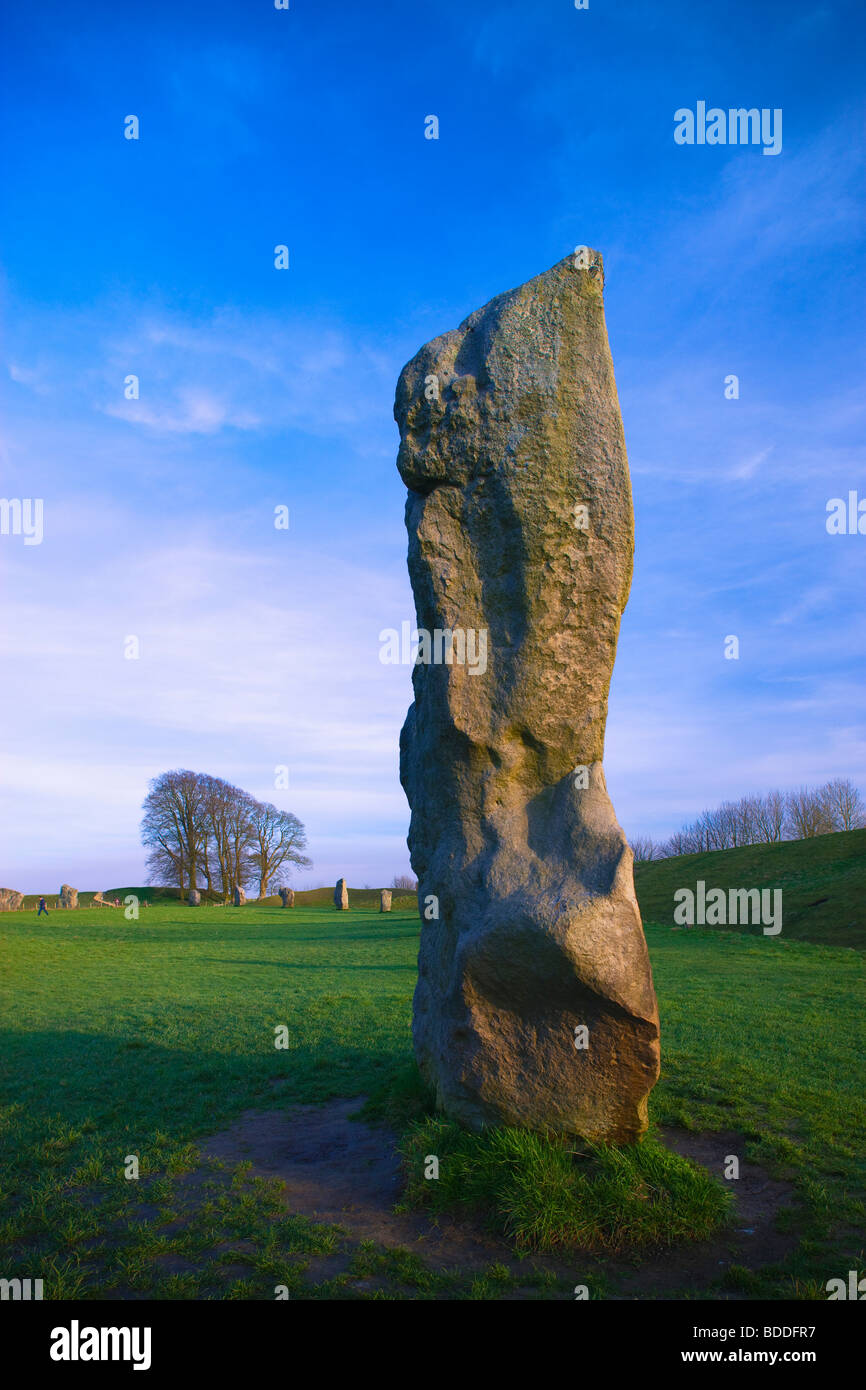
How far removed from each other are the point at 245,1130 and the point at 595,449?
6.52 m

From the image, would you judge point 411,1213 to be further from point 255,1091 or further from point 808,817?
point 808,817

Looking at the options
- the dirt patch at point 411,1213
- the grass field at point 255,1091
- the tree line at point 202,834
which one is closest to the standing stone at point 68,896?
the tree line at point 202,834

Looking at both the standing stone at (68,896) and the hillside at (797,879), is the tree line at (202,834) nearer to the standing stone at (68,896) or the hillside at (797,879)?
the standing stone at (68,896)

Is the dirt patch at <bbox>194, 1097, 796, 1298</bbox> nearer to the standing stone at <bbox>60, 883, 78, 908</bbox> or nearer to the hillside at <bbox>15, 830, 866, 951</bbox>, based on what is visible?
the hillside at <bbox>15, 830, 866, 951</bbox>

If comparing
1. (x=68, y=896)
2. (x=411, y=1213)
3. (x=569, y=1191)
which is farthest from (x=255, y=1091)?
(x=68, y=896)

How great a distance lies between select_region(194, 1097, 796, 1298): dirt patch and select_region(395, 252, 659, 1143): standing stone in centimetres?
81

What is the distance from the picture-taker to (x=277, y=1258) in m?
4.60

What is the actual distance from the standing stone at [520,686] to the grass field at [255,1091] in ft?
4.48

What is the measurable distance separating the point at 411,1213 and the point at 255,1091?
3.60m

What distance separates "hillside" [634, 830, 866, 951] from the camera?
24156 millimetres

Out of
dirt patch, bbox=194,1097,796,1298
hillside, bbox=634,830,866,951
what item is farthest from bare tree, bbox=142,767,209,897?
dirt patch, bbox=194,1097,796,1298

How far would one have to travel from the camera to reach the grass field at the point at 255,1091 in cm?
461
